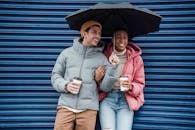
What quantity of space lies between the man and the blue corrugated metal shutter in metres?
0.72

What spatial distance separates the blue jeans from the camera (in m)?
4.10

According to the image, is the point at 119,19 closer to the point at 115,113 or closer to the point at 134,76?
the point at 134,76

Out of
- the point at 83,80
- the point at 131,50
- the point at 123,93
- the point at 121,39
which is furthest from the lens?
the point at 131,50

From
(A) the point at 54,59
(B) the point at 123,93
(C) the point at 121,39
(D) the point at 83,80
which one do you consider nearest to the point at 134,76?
(B) the point at 123,93

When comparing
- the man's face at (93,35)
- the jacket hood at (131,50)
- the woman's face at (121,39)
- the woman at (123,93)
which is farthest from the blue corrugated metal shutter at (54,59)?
the man's face at (93,35)

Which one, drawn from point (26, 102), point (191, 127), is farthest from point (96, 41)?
point (191, 127)

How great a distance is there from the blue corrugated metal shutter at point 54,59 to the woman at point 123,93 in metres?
0.45

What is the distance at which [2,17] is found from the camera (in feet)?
15.8

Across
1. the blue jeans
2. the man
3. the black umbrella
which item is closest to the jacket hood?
the black umbrella

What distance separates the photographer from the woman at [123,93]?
13.5 feet

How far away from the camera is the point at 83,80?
4039mm

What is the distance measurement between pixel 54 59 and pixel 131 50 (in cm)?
128

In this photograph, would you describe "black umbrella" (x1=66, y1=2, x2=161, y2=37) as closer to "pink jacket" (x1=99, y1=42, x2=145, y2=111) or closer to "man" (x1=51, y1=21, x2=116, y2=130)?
"man" (x1=51, y1=21, x2=116, y2=130)

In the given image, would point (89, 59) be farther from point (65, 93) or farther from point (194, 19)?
point (194, 19)
